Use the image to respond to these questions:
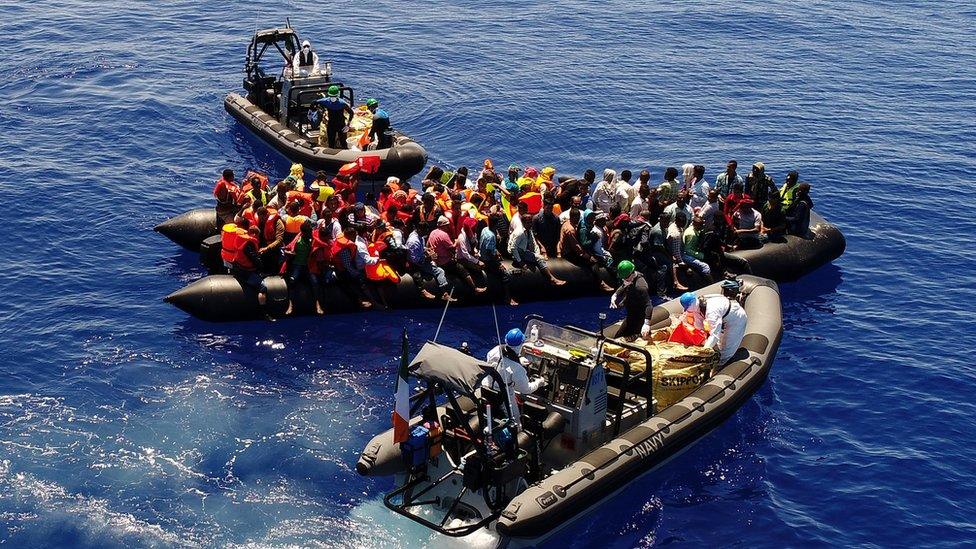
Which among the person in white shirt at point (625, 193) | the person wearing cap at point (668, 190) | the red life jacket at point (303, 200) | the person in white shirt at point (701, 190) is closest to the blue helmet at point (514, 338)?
the red life jacket at point (303, 200)

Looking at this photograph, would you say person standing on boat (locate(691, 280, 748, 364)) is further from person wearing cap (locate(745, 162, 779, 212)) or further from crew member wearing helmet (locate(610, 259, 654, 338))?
person wearing cap (locate(745, 162, 779, 212))

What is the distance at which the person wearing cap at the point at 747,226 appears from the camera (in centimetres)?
2292

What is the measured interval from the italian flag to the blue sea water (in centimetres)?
161

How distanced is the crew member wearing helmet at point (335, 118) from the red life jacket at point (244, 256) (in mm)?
7972

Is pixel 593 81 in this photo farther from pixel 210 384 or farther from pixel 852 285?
pixel 210 384

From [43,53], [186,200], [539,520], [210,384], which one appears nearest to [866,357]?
[539,520]

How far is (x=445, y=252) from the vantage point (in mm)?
21000

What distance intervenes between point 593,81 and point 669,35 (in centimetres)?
724

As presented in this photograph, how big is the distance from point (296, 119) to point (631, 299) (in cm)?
1489

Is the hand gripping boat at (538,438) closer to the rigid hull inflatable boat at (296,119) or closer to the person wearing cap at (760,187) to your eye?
the person wearing cap at (760,187)

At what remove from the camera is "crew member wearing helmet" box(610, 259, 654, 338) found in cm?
1802

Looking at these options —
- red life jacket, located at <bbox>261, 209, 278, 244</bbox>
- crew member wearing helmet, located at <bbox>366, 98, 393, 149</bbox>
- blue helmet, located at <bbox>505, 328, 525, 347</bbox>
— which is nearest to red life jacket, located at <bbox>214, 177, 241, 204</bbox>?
red life jacket, located at <bbox>261, 209, 278, 244</bbox>

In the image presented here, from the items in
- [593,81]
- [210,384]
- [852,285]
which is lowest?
[210,384]

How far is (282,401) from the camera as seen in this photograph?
1788 cm
